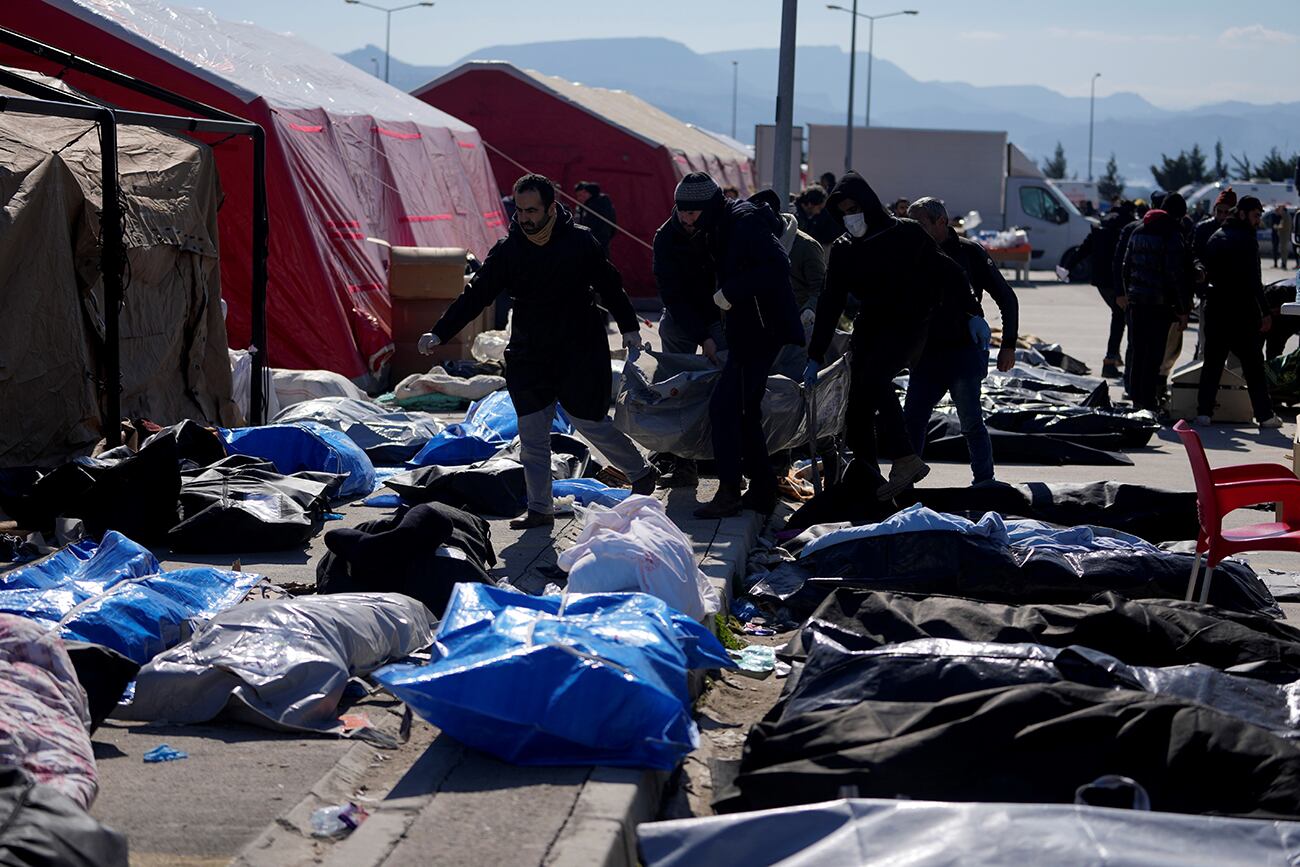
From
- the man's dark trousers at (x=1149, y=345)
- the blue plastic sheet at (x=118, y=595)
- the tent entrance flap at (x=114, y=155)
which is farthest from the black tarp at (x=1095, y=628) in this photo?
the man's dark trousers at (x=1149, y=345)

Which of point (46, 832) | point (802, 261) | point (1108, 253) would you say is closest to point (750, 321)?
point (802, 261)

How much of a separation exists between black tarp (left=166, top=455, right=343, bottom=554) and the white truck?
99.4 feet

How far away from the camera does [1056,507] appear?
26.1 feet

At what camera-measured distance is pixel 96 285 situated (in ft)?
29.3

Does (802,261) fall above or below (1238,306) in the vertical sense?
above

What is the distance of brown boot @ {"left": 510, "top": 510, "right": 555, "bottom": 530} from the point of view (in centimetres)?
765

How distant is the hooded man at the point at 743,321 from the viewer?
7.72m

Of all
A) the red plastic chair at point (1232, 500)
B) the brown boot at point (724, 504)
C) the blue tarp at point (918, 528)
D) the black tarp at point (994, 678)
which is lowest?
the brown boot at point (724, 504)

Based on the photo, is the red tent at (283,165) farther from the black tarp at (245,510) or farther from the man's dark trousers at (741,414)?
the man's dark trousers at (741,414)

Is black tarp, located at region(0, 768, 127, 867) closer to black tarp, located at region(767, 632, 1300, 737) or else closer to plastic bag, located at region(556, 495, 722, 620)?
black tarp, located at region(767, 632, 1300, 737)

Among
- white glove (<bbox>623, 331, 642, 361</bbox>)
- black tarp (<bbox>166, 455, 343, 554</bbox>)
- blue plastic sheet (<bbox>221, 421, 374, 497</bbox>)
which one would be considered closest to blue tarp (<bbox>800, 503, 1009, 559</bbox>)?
white glove (<bbox>623, 331, 642, 361</bbox>)

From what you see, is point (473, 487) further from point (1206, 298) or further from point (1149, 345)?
point (1206, 298)

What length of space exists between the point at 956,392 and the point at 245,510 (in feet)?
13.1

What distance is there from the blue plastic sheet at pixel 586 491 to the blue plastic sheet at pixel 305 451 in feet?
3.84
